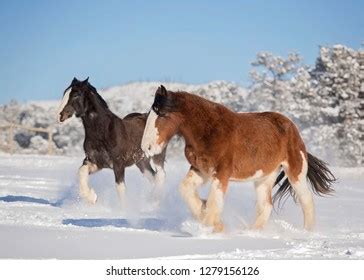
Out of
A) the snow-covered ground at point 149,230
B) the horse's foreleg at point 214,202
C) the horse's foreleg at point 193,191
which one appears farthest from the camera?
the horse's foreleg at point 193,191

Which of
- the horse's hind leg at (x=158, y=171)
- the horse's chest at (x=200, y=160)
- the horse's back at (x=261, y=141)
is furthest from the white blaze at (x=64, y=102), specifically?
the horse's chest at (x=200, y=160)

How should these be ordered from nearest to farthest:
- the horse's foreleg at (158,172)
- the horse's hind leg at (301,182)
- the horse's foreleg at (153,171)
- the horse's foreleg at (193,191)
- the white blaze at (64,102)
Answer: the horse's foreleg at (193,191), the horse's hind leg at (301,182), the white blaze at (64,102), the horse's foreleg at (158,172), the horse's foreleg at (153,171)

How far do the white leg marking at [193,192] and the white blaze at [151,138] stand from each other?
0.44 m

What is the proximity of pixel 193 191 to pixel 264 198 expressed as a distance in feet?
4.12

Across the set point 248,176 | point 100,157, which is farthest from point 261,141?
point 100,157

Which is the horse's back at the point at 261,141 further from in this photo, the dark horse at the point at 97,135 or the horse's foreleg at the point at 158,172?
the horse's foreleg at the point at 158,172

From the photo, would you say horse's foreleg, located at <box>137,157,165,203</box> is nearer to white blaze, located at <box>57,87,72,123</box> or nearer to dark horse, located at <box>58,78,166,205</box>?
dark horse, located at <box>58,78,166,205</box>

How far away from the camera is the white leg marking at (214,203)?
6.68 metres

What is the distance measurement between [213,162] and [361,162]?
2350 cm

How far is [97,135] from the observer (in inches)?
388

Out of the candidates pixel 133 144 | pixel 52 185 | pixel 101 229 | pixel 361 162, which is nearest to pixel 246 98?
pixel 361 162

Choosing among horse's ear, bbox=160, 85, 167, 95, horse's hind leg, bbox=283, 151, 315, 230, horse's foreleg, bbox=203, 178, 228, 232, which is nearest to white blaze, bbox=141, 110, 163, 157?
horse's ear, bbox=160, 85, 167, 95

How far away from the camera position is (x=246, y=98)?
41656mm

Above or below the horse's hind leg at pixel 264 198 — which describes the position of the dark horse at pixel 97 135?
above
